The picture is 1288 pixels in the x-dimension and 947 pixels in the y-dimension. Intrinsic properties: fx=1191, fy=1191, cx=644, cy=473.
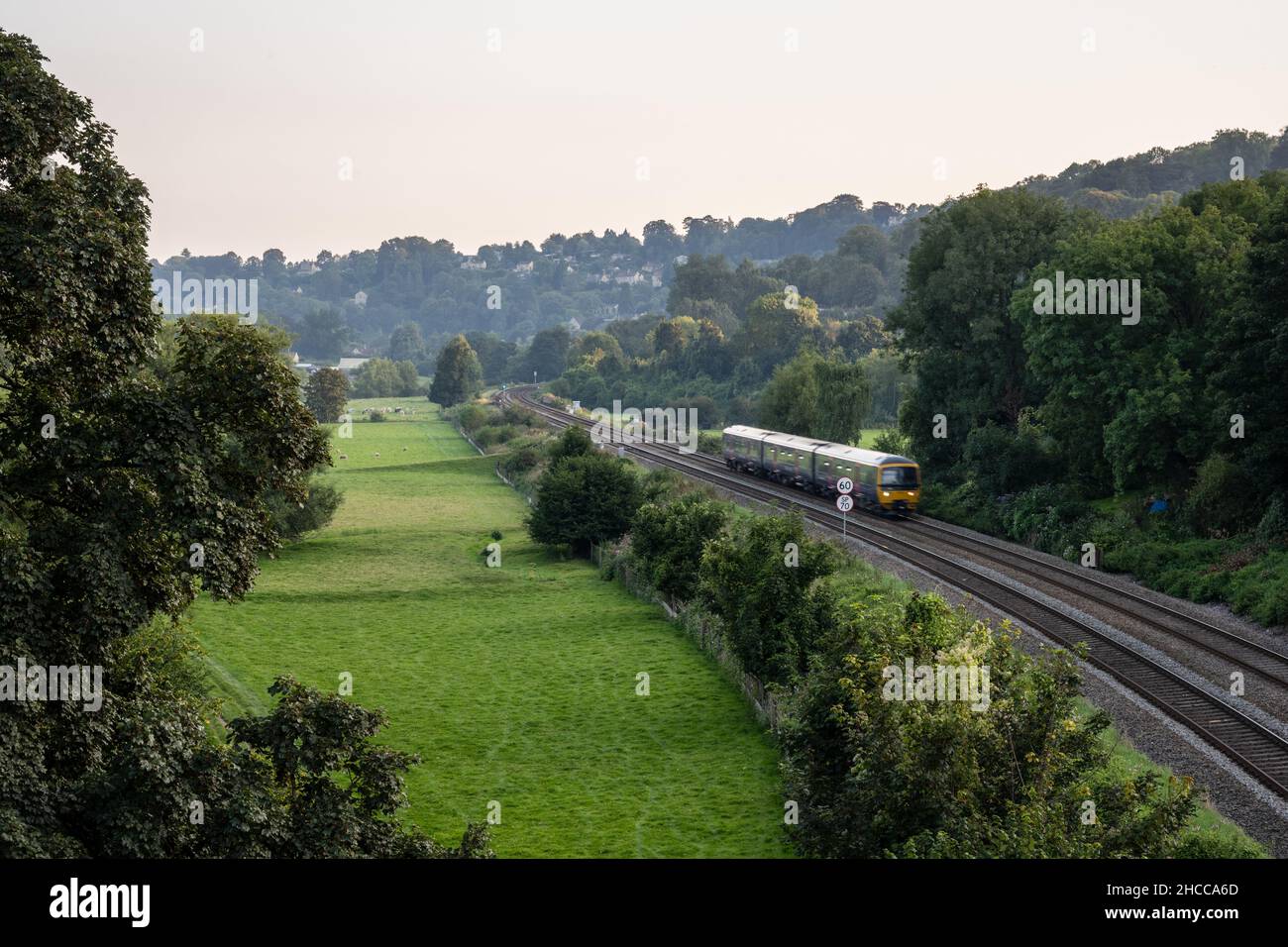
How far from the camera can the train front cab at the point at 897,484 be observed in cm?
5425

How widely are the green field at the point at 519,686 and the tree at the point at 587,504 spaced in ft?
5.16

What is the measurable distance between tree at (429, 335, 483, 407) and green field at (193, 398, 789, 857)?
116 m

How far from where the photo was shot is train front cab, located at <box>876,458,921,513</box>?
178 feet

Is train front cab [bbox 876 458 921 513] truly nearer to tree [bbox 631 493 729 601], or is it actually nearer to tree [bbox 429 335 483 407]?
tree [bbox 631 493 729 601]

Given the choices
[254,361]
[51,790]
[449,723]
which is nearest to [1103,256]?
[449,723]

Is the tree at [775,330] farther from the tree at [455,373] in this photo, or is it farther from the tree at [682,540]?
the tree at [682,540]

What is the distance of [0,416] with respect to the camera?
49.3 ft

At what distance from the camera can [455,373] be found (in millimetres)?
179125

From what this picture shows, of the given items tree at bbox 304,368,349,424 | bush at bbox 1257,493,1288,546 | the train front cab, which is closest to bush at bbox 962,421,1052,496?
the train front cab

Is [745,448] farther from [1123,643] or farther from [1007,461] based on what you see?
[1123,643]

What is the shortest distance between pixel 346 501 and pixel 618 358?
335 ft

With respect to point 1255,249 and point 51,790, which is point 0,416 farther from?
point 1255,249

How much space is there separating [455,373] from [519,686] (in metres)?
149

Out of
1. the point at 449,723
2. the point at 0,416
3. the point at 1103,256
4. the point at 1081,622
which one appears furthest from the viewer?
the point at 1103,256
